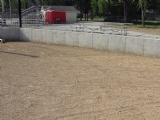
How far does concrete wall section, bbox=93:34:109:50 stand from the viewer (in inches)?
554

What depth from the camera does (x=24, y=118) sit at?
513cm

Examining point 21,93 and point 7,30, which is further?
point 7,30

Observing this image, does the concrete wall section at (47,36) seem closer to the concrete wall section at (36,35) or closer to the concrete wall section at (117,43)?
the concrete wall section at (36,35)

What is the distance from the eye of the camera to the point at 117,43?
1343 cm

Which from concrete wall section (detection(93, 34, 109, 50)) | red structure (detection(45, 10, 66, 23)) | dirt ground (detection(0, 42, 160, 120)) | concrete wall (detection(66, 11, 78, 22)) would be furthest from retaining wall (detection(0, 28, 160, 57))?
concrete wall (detection(66, 11, 78, 22))

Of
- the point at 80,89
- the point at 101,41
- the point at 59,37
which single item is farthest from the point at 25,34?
the point at 80,89

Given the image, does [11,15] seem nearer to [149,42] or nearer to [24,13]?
[24,13]

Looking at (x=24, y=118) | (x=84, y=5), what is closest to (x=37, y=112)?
(x=24, y=118)

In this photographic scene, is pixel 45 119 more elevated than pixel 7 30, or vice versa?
pixel 7 30

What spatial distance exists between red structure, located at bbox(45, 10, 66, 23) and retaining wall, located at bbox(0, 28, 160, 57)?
18020mm

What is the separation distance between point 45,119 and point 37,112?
17.6 inches

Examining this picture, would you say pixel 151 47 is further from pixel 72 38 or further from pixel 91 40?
pixel 72 38

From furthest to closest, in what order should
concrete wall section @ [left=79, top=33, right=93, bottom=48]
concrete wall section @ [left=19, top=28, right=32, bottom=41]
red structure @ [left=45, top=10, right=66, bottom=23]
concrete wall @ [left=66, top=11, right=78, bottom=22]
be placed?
1. concrete wall @ [left=66, top=11, right=78, bottom=22]
2. red structure @ [left=45, top=10, right=66, bottom=23]
3. concrete wall section @ [left=19, top=28, right=32, bottom=41]
4. concrete wall section @ [left=79, top=33, right=93, bottom=48]

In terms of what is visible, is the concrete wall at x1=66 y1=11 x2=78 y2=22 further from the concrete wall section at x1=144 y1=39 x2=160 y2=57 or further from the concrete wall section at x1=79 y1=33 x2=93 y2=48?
the concrete wall section at x1=144 y1=39 x2=160 y2=57
